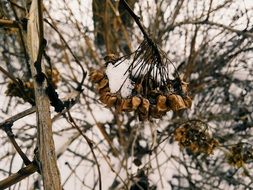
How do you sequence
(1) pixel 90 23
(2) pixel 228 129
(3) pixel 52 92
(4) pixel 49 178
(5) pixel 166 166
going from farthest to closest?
(1) pixel 90 23 → (2) pixel 228 129 → (5) pixel 166 166 → (3) pixel 52 92 → (4) pixel 49 178

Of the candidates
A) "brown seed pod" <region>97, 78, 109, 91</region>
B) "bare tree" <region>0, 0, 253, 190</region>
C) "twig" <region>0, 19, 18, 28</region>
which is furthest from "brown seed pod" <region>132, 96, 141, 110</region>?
"bare tree" <region>0, 0, 253, 190</region>

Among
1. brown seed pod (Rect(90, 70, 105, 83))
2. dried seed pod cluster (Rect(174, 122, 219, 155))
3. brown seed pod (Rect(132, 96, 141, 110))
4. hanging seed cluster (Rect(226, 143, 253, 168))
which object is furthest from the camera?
hanging seed cluster (Rect(226, 143, 253, 168))

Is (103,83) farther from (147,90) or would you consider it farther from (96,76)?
(147,90)

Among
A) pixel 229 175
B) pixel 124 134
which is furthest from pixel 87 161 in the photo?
pixel 229 175

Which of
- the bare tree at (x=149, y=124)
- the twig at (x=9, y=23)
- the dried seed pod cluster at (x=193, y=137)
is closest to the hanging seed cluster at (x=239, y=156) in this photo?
the bare tree at (x=149, y=124)

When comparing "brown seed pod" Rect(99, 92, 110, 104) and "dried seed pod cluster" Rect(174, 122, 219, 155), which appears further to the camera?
"dried seed pod cluster" Rect(174, 122, 219, 155)

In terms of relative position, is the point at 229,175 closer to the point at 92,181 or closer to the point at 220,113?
the point at 220,113

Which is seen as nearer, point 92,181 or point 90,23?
point 92,181

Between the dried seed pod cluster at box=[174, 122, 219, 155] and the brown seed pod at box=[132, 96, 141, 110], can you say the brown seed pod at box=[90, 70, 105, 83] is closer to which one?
the brown seed pod at box=[132, 96, 141, 110]

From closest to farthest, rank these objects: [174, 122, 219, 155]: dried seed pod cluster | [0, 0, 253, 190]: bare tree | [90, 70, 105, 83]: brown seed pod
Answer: [90, 70, 105, 83]: brown seed pod < [174, 122, 219, 155]: dried seed pod cluster < [0, 0, 253, 190]: bare tree
